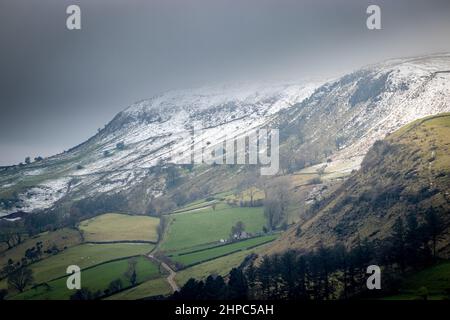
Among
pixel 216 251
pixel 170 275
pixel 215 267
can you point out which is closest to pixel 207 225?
pixel 216 251

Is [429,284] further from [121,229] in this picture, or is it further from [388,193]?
[121,229]

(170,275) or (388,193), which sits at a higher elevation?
(388,193)

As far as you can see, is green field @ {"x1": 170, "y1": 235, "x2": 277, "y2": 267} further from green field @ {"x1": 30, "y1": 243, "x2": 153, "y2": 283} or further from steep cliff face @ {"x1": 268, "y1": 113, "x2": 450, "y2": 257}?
green field @ {"x1": 30, "y1": 243, "x2": 153, "y2": 283}

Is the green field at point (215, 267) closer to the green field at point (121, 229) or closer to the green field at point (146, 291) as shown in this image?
the green field at point (146, 291)

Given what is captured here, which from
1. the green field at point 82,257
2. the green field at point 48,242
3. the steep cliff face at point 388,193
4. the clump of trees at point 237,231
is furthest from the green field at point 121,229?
the steep cliff face at point 388,193
